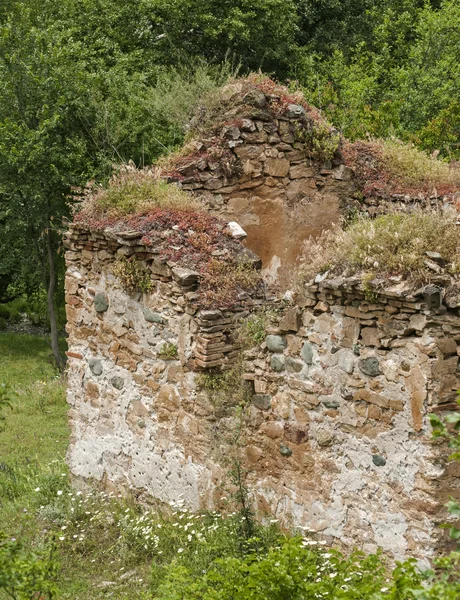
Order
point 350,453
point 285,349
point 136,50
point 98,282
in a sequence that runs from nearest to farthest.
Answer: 1. point 350,453
2. point 285,349
3. point 98,282
4. point 136,50

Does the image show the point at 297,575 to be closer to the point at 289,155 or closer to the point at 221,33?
the point at 289,155

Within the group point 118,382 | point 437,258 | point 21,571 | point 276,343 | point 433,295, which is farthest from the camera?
point 118,382

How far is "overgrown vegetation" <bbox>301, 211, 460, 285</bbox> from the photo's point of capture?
17.2 ft

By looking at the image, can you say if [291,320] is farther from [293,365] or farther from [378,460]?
[378,460]

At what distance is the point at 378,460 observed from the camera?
5.42 meters

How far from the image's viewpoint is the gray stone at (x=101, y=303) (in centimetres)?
769

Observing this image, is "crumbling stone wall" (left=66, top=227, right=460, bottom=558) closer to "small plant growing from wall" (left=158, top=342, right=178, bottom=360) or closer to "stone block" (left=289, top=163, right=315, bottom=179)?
"small plant growing from wall" (left=158, top=342, right=178, bottom=360)

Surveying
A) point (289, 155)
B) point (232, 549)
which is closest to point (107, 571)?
point (232, 549)

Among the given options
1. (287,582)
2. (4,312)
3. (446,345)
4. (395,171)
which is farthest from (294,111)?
(4,312)

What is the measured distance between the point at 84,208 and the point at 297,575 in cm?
511

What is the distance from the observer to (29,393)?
13.8 meters

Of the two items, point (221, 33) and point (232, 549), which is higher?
point (221, 33)

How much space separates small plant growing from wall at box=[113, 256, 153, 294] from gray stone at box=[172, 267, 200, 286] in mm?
501

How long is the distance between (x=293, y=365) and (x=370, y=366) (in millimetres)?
808
